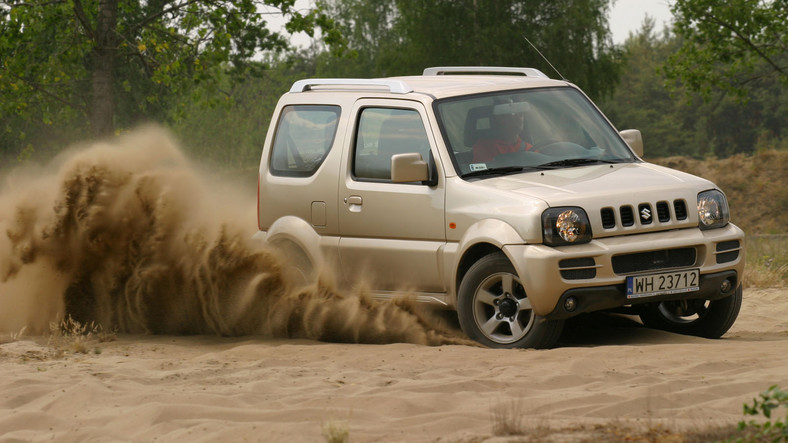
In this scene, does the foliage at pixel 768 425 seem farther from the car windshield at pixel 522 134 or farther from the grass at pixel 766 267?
the grass at pixel 766 267

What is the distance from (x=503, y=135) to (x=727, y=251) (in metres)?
1.68

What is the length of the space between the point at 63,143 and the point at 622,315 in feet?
113

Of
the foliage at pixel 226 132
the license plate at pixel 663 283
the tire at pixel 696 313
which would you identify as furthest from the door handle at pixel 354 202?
the foliage at pixel 226 132

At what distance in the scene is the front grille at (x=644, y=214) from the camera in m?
6.81

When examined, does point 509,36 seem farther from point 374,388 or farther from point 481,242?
point 374,388

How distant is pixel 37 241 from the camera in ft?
28.7

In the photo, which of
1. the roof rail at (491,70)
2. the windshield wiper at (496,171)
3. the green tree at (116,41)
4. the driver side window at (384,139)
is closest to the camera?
the windshield wiper at (496,171)

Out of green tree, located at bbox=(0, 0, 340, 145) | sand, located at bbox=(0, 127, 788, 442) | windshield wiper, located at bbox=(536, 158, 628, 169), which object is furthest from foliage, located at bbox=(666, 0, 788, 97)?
windshield wiper, located at bbox=(536, 158, 628, 169)

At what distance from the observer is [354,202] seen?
7949 millimetres

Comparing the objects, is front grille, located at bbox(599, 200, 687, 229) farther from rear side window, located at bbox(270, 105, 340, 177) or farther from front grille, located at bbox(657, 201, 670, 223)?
rear side window, located at bbox(270, 105, 340, 177)

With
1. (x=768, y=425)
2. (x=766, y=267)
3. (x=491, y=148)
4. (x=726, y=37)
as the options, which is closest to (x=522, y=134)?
(x=491, y=148)

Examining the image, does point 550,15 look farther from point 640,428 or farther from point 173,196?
point 640,428

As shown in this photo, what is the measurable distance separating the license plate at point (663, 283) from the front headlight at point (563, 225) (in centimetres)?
44

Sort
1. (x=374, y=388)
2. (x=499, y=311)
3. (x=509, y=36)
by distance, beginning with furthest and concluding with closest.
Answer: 1. (x=509, y=36)
2. (x=499, y=311)
3. (x=374, y=388)
